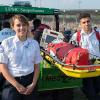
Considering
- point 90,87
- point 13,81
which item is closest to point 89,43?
point 90,87

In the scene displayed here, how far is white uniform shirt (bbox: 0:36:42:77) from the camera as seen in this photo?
159 inches

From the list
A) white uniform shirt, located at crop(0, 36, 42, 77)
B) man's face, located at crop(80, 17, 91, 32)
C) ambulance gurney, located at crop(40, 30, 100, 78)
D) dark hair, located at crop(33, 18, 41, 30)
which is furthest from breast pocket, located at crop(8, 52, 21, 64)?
dark hair, located at crop(33, 18, 41, 30)

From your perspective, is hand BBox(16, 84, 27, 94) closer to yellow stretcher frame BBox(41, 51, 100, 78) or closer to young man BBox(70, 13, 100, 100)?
yellow stretcher frame BBox(41, 51, 100, 78)

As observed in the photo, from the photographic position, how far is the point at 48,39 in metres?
6.74

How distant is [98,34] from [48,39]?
116cm

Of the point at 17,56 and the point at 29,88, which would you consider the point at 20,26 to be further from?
the point at 29,88

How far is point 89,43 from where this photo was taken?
582 centimetres

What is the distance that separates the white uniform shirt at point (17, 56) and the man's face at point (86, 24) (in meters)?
1.74

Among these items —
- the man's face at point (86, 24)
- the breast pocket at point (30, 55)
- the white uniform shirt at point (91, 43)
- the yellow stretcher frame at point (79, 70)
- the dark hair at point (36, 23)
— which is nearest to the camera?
the breast pocket at point (30, 55)

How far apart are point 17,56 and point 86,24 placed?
6.22ft

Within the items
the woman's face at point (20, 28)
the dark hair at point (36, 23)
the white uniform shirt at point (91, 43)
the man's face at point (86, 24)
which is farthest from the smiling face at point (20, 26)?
the dark hair at point (36, 23)

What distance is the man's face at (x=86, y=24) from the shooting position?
5.63 m

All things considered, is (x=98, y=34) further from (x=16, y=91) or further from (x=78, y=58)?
(x=16, y=91)

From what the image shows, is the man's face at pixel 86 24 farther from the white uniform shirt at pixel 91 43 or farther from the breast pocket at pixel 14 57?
the breast pocket at pixel 14 57
